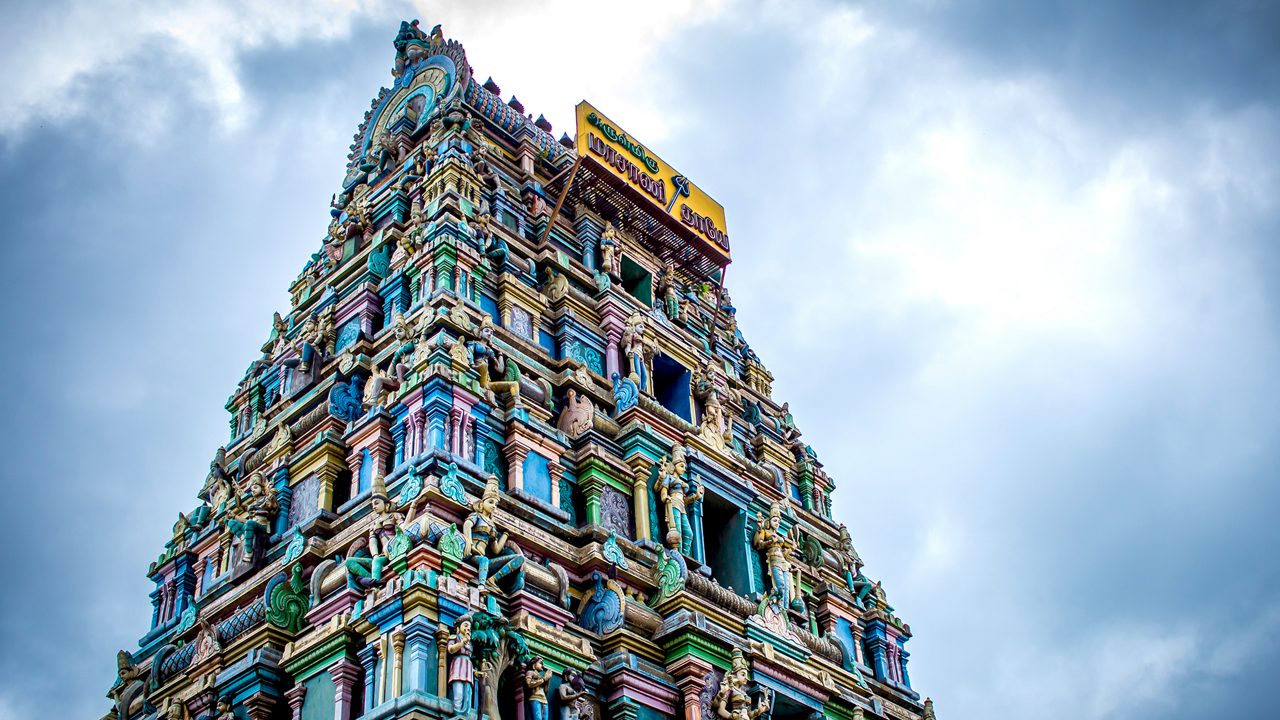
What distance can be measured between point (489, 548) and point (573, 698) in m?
2.92

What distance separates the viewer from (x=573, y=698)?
2031cm

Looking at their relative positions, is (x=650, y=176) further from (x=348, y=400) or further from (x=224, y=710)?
(x=224, y=710)

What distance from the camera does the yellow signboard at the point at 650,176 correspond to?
108 feet

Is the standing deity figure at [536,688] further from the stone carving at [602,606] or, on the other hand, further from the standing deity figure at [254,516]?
the standing deity figure at [254,516]

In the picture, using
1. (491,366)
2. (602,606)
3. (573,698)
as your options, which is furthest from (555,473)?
(573,698)

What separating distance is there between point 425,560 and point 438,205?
36.7 feet

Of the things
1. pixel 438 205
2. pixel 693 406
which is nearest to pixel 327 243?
pixel 438 205

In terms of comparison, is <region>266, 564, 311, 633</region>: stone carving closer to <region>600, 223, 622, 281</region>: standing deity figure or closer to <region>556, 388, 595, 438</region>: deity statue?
<region>556, 388, 595, 438</region>: deity statue

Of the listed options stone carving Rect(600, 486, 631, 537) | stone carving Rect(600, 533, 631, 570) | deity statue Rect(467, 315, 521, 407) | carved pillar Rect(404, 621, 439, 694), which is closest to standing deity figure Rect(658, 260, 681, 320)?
deity statue Rect(467, 315, 521, 407)

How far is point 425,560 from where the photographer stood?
20094 mm

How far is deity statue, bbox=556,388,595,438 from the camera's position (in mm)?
25594

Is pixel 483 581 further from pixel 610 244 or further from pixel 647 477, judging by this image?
pixel 610 244

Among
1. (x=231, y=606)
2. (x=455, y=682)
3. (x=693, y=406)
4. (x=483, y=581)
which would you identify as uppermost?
(x=693, y=406)

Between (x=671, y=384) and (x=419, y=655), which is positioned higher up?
(x=671, y=384)
